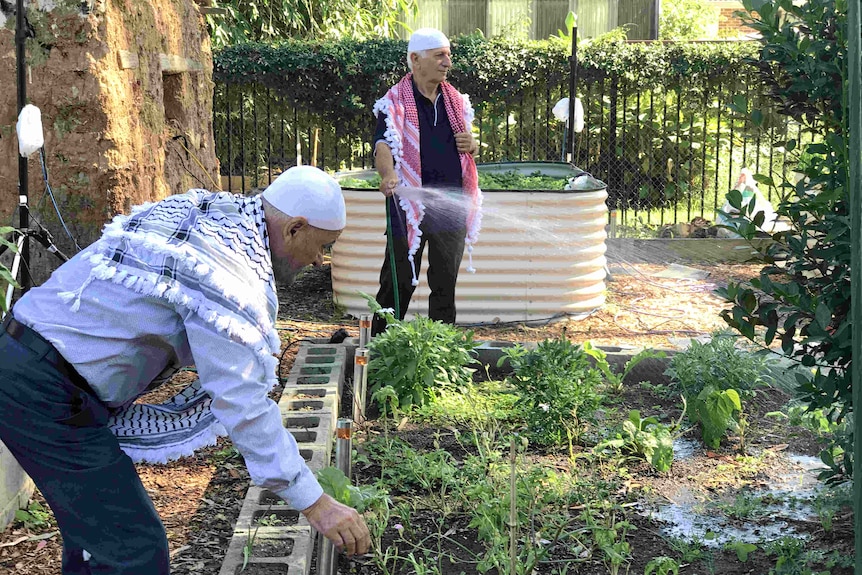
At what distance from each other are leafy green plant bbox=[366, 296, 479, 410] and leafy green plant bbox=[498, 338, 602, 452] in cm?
46

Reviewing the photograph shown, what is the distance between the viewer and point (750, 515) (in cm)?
376

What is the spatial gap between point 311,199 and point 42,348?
2.37 feet

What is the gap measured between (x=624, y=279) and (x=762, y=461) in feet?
16.1

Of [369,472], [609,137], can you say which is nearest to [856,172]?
[369,472]

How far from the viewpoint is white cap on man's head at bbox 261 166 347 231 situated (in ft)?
7.95

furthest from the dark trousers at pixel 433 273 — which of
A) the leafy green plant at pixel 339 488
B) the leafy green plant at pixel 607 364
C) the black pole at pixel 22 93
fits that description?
the leafy green plant at pixel 339 488

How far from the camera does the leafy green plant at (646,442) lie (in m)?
4.12

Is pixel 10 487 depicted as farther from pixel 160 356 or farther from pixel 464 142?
pixel 464 142

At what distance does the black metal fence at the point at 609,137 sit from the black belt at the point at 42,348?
877 cm

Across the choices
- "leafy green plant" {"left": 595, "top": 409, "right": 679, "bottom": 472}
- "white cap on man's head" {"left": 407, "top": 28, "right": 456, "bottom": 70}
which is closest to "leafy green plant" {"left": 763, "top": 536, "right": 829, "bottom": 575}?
"leafy green plant" {"left": 595, "top": 409, "right": 679, "bottom": 472}

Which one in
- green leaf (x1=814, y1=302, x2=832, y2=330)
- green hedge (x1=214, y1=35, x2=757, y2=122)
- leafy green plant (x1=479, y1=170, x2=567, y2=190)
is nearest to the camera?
green leaf (x1=814, y1=302, x2=832, y2=330)

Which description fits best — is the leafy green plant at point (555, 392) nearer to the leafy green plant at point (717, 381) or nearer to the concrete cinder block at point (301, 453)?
the leafy green plant at point (717, 381)

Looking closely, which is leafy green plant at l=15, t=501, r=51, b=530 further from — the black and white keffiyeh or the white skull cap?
the white skull cap

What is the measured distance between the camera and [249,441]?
2.27 metres
